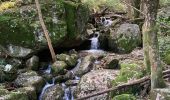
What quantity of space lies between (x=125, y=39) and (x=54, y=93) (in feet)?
15.3

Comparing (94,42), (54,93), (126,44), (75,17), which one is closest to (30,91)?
(54,93)

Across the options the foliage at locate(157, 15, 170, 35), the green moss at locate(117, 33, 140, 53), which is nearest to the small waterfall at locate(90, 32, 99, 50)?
the green moss at locate(117, 33, 140, 53)

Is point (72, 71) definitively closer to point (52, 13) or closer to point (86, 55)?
point (86, 55)

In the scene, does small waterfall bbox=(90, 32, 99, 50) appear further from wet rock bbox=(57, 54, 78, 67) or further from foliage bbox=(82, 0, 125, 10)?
foliage bbox=(82, 0, 125, 10)

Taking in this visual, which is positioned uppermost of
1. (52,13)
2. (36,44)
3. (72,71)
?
(52,13)

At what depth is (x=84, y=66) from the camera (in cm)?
1134

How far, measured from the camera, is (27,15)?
12.1m

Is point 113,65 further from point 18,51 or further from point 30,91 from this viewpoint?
point 18,51

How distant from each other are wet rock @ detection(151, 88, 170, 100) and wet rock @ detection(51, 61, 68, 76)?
16.4ft

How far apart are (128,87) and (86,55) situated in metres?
4.96

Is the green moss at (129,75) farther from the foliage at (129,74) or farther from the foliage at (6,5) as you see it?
the foliage at (6,5)

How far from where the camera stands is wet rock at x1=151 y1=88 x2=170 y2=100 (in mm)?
6520

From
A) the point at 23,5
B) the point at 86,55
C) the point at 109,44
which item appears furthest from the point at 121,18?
the point at 23,5

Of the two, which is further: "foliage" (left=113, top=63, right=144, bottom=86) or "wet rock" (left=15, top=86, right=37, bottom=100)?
"wet rock" (left=15, top=86, right=37, bottom=100)
